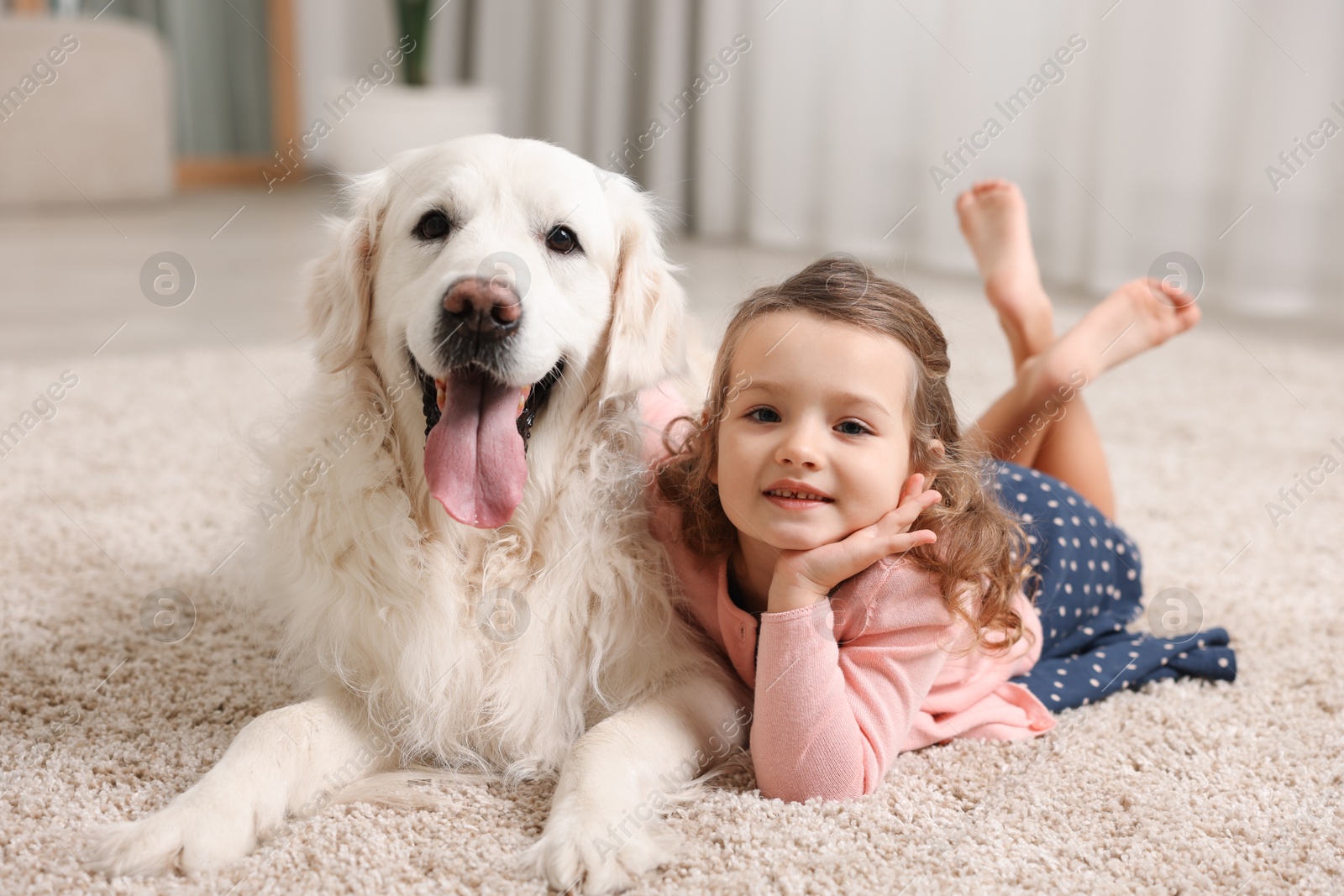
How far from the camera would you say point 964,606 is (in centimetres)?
133

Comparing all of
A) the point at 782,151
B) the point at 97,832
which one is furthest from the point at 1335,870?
the point at 782,151

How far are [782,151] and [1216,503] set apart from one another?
351 cm

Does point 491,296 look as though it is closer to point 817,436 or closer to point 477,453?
point 477,453

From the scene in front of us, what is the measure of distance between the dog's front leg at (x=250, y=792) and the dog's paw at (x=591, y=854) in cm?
27

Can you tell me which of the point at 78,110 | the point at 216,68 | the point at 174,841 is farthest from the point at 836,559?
the point at 216,68

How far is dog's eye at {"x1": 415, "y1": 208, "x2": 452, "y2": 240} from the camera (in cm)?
134

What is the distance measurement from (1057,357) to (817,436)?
0.76m

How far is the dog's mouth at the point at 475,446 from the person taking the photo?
1.27 metres

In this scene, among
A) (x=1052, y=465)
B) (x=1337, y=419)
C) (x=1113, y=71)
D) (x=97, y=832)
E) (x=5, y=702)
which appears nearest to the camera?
(x=97, y=832)

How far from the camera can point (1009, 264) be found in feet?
6.66

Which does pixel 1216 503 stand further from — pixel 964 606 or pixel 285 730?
pixel 285 730

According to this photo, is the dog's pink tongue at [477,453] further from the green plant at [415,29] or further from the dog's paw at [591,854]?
the green plant at [415,29]

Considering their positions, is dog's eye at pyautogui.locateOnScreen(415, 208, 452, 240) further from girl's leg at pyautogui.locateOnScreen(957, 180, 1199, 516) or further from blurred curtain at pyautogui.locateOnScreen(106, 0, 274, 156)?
blurred curtain at pyautogui.locateOnScreen(106, 0, 274, 156)

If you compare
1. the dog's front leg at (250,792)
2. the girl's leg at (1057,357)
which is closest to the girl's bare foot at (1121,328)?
the girl's leg at (1057,357)
